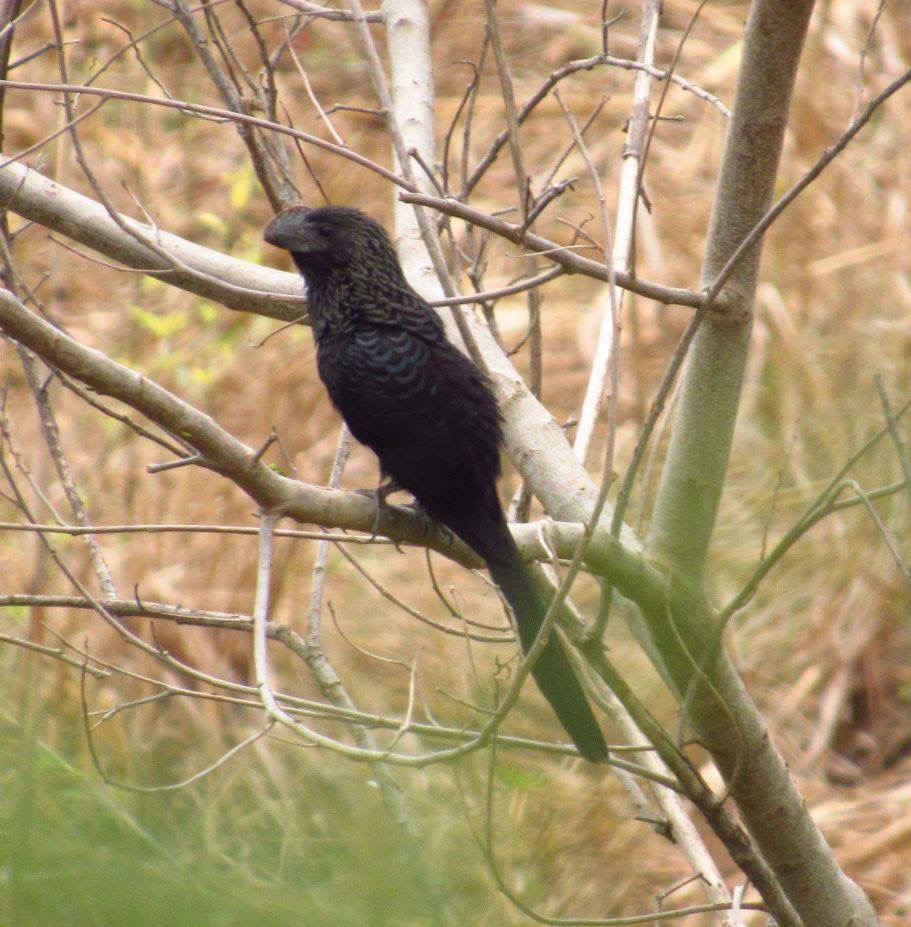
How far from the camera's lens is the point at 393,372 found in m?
2.83

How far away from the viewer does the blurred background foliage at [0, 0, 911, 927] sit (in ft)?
11.5

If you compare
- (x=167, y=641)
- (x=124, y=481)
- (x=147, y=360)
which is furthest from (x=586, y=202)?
(x=167, y=641)

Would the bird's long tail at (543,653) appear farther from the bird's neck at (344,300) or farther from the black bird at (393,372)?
the bird's neck at (344,300)

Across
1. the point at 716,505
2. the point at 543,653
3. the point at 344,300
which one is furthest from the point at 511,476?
the point at 716,505

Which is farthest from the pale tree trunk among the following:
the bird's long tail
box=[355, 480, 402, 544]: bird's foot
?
box=[355, 480, 402, 544]: bird's foot

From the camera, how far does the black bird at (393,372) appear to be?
278cm

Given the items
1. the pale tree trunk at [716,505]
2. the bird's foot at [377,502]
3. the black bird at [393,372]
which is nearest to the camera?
the pale tree trunk at [716,505]

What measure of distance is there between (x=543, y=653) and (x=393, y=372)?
800 mm

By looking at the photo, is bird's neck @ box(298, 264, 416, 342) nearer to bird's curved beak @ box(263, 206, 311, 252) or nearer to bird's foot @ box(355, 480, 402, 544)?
bird's curved beak @ box(263, 206, 311, 252)

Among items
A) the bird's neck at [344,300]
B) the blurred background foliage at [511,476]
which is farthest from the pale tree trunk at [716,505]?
the bird's neck at [344,300]

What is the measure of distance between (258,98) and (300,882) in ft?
7.01

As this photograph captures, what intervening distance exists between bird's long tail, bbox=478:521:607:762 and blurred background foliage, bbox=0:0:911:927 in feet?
0.39

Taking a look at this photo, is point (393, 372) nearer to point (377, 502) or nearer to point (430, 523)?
point (430, 523)

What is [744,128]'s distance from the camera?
196 centimetres
